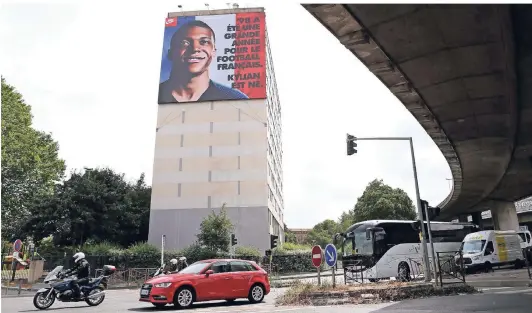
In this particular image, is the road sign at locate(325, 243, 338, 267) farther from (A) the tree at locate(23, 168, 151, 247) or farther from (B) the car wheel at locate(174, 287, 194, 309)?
(A) the tree at locate(23, 168, 151, 247)

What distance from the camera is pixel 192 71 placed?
163ft

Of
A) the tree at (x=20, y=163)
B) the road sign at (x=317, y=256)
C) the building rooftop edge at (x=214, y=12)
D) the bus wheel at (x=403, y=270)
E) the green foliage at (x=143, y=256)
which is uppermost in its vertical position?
the building rooftop edge at (x=214, y=12)

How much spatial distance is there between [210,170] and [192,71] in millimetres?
12283

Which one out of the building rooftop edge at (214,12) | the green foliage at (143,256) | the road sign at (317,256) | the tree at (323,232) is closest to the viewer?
the road sign at (317,256)

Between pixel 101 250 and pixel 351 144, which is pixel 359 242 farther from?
pixel 101 250

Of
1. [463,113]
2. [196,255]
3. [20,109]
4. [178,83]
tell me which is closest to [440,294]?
[463,113]

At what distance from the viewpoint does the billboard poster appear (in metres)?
49.3

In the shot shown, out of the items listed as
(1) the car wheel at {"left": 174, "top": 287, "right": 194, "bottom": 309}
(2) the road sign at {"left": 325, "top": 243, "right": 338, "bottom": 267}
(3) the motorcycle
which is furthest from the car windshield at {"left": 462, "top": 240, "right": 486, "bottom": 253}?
(3) the motorcycle

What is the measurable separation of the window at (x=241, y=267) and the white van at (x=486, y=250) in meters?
19.0

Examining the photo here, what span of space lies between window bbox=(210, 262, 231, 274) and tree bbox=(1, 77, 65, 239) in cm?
2224

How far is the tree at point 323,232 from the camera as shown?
106m

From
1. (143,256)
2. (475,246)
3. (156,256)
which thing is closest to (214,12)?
(156,256)

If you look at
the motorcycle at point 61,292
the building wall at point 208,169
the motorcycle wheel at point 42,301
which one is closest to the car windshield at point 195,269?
the motorcycle at point 61,292

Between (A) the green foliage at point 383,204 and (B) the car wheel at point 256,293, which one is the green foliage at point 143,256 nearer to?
(B) the car wheel at point 256,293
